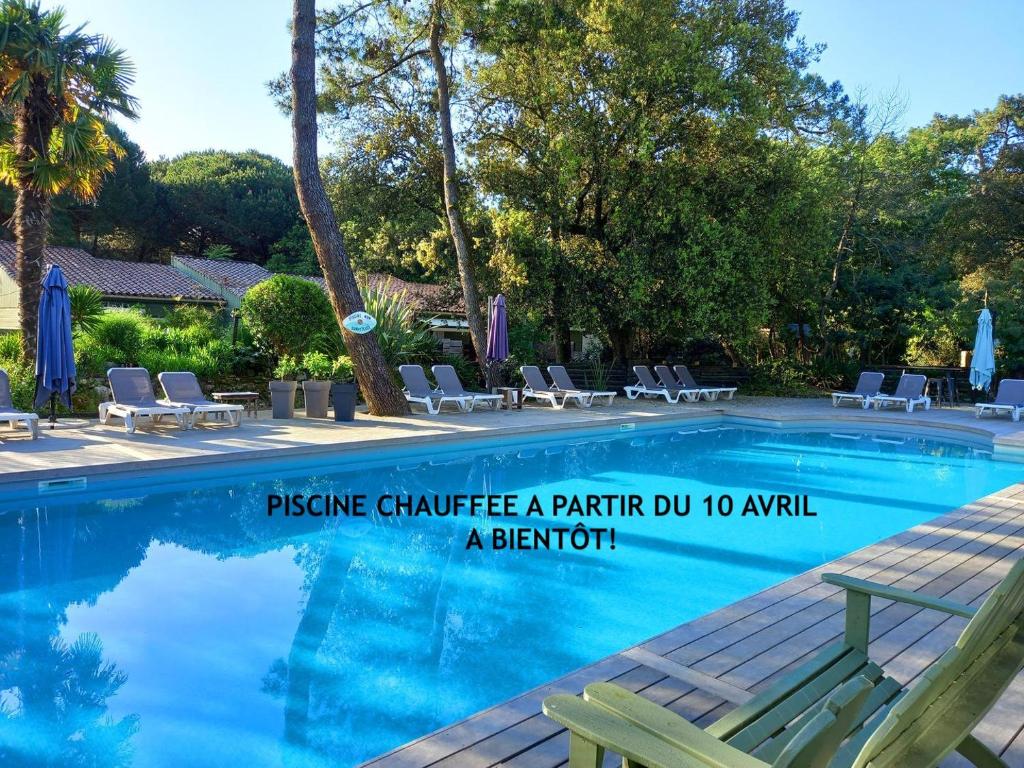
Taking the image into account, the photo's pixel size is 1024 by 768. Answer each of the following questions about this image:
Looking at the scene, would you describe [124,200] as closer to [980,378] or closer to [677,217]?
[677,217]

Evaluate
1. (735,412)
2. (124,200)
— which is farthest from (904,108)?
(124,200)

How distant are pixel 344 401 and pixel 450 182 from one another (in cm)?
604

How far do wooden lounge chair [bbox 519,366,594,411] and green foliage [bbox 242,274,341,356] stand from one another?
4.16m

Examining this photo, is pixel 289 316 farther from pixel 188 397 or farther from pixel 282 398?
pixel 188 397

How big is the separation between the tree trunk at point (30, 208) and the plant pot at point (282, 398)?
12.4 feet

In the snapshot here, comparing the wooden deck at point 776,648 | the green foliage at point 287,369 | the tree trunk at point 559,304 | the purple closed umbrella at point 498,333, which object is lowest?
the wooden deck at point 776,648

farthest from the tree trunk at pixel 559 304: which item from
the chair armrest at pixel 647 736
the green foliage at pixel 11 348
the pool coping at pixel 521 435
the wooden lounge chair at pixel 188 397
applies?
the chair armrest at pixel 647 736

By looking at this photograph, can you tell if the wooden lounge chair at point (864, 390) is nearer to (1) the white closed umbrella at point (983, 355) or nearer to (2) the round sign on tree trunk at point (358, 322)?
(1) the white closed umbrella at point (983, 355)

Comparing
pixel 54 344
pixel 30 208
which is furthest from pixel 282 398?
pixel 30 208

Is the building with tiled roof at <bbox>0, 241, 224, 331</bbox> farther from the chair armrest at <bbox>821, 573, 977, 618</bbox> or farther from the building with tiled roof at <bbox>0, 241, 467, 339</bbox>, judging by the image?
the chair armrest at <bbox>821, 573, 977, 618</bbox>

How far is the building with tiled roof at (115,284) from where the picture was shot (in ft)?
78.5

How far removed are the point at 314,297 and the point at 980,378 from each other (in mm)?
13948

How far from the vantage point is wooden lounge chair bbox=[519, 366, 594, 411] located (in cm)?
1535

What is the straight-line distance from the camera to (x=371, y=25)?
53.3ft
